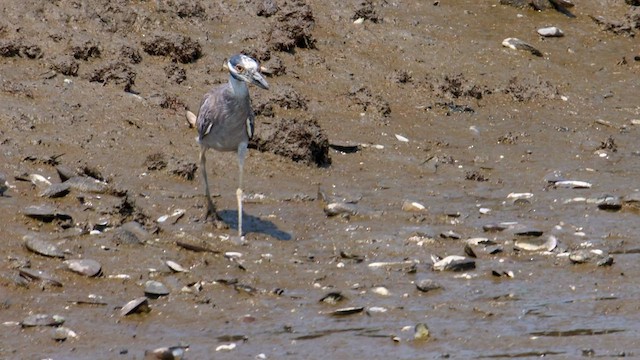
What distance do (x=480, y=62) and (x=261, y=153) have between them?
4.03 meters

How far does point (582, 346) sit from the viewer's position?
8047 millimetres

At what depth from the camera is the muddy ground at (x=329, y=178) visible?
8469mm

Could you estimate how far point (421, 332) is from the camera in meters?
8.23

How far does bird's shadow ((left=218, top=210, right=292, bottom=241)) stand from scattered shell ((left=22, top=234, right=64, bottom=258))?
5.79 ft

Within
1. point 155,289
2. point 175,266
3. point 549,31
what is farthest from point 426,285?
point 549,31

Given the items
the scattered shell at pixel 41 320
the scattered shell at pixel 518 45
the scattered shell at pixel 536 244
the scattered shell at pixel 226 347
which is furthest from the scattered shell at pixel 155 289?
the scattered shell at pixel 518 45

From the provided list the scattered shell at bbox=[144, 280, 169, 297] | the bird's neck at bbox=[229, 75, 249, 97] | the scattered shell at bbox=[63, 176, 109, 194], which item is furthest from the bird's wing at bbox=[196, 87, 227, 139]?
the scattered shell at bbox=[144, 280, 169, 297]

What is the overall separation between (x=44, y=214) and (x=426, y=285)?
295 centimetres

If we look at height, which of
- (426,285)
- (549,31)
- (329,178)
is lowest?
(549,31)

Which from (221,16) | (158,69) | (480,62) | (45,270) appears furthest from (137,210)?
(480,62)

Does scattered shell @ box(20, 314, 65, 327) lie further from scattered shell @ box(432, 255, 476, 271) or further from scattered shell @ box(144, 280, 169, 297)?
scattered shell @ box(432, 255, 476, 271)

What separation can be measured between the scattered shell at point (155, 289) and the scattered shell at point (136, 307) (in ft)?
0.75

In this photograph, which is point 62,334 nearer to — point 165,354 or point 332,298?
point 165,354

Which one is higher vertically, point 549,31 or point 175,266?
point 175,266
